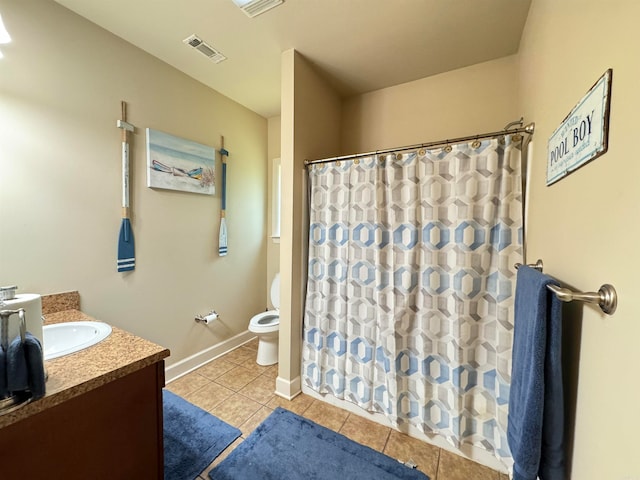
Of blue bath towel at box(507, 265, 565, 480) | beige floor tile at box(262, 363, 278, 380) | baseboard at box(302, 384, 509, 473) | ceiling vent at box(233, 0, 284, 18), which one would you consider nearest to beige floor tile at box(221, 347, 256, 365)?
beige floor tile at box(262, 363, 278, 380)

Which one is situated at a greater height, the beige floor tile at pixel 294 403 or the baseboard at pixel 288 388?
the baseboard at pixel 288 388

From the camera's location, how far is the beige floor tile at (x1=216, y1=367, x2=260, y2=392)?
205 centimetres

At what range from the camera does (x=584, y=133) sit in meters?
0.67

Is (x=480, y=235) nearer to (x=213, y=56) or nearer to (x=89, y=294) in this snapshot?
(x=213, y=56)

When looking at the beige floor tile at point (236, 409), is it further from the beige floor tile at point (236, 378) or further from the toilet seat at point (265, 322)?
the toilet seat at point (265, 322)

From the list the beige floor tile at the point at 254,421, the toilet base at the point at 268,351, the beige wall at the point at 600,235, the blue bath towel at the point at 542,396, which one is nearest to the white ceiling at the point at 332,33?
the beige wall at the point at 600,235

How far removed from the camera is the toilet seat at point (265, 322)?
7.35ft

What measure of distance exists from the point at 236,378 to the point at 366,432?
3.70 ft

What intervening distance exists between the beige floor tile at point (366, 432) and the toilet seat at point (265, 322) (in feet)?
2.97

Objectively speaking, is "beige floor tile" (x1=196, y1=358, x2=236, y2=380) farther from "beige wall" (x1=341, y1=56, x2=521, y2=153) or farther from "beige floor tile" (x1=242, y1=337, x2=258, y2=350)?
"beige wall" (x1=341, y1=56, x2=521, y2=153)

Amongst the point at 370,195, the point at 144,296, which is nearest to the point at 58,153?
the point at 144,296

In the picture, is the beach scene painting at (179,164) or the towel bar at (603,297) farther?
the beach scene painting at (179,164)

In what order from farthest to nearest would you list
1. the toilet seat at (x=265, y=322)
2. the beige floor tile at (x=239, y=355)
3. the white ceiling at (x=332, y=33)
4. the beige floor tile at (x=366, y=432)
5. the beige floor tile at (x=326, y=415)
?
the beige floor tile at (x=239, y=355)
the toilet seat at (x=265, y=322)
the beige floor tile at (x=326, y=415)
the beige floor tile at (x=366, y=432)
the white ceiling at (x=332, y=33)

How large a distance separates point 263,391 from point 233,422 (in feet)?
1.11
